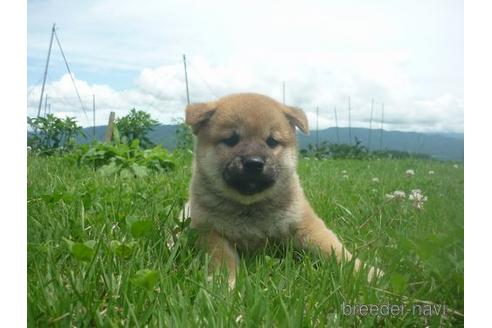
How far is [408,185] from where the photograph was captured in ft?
5.30

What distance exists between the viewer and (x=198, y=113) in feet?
6.37

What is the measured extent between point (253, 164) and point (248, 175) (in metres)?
0.05

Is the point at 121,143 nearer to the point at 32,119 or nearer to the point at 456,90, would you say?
the point at 32,119

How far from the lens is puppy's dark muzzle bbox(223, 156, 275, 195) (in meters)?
1.90

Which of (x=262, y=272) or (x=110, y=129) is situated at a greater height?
(x=110, y=129)

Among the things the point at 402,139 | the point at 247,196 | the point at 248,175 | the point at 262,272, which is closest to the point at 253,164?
the point at 248,175

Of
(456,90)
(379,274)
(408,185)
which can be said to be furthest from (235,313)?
(456,90)

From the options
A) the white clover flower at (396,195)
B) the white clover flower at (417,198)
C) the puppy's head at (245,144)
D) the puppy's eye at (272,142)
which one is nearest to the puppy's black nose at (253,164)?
the puppy's head at (245,144)

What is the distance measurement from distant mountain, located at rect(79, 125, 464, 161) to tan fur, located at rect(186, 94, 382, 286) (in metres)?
0.19

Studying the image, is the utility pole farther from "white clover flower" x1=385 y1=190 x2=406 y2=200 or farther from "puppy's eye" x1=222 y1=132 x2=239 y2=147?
"white clover flower" x1=385 y1=190 x2=406 y2=200

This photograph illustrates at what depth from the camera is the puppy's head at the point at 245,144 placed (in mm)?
1897

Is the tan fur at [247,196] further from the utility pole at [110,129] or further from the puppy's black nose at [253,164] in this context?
the utility pole at [110,129]

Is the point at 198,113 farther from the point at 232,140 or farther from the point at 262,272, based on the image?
the point at 262,272
